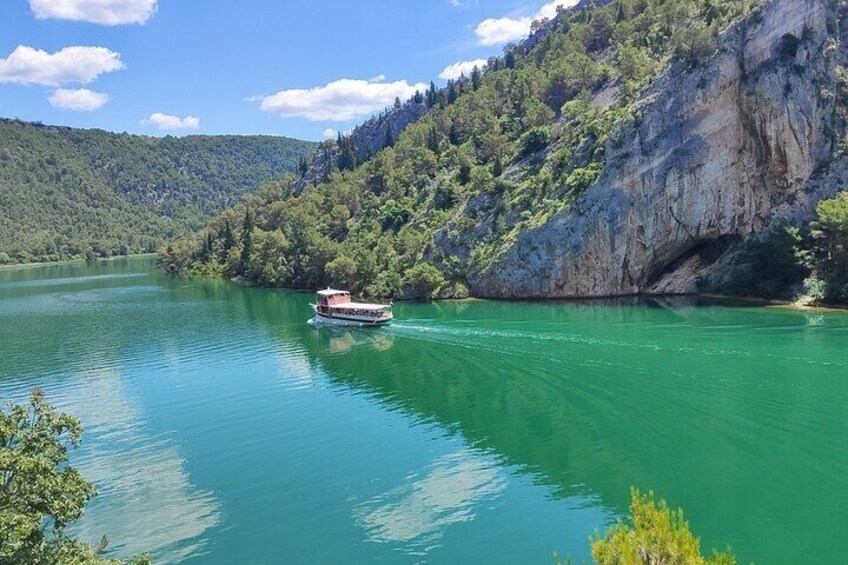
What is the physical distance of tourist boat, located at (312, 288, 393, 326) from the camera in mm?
65812

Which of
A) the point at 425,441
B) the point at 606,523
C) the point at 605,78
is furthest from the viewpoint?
the point at 605,78

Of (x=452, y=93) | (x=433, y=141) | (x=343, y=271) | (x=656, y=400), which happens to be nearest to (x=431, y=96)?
(x=452, y=93)

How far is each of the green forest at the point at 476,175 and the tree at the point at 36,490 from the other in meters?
70.1

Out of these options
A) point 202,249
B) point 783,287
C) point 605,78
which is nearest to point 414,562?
point 783,287

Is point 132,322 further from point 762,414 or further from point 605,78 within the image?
point 605,78

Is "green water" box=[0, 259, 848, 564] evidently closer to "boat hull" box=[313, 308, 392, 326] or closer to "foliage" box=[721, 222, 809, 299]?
"boat hull" box=[313, 308, 392, 326]

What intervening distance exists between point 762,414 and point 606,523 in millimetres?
14871

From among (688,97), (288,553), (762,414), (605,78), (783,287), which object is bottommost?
(288,553)

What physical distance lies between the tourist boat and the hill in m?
17.3

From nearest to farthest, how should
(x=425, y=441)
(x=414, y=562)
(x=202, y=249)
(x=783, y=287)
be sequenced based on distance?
(x=414, y=562) → (x=425, y=441) → (x=783, y=287) → (x=202, y=249)

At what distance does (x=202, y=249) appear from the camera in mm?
155625

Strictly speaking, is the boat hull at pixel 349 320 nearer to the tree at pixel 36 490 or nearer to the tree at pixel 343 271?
the tree at pixel 343 271

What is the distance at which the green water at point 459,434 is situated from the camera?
75.0 ft

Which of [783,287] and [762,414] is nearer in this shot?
[762,414]
